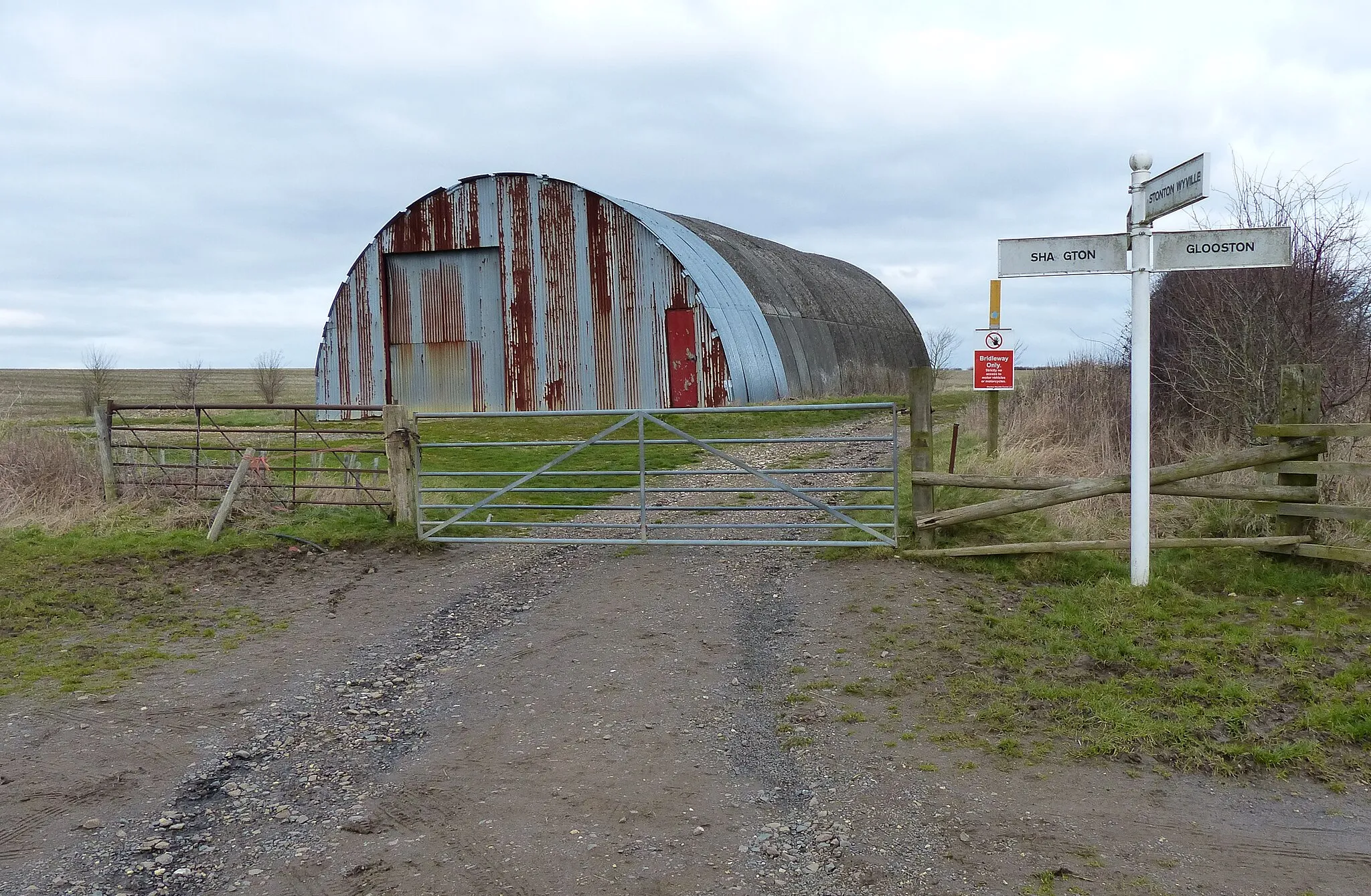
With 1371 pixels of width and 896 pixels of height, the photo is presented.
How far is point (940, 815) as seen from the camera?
16.1 feet

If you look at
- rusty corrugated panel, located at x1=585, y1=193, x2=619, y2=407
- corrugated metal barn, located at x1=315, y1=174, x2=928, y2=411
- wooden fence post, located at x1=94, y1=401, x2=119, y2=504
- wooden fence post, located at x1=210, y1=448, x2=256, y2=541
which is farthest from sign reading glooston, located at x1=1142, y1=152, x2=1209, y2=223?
rusty corrugated panel, located at x1=585, y1=193, x2=619, y2=407

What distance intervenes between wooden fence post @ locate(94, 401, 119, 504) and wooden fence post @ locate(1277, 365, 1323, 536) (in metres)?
13.1

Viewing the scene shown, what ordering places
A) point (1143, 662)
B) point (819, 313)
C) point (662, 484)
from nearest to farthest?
point (1143, 662)
point (662, 484)
point (819, 313)

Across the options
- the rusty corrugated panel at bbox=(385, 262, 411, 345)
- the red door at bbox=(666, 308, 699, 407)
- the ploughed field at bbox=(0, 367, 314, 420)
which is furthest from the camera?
the ploughed field at bbox=(0, 367, 314, 420)

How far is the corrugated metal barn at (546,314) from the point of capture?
75.4ft

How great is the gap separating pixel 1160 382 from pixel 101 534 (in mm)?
14104

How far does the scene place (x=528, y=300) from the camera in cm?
2397

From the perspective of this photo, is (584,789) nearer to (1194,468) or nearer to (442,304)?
(1194,468)

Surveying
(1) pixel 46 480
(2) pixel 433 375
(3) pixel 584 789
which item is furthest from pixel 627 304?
(3) pixel 584 789

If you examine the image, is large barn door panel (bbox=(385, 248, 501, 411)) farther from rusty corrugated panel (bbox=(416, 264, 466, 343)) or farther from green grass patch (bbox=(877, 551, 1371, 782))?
green grass patch (bbox=(877, 551, 1371, 782))

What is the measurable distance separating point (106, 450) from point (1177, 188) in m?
12.7

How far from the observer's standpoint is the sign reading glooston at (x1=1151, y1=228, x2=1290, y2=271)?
307 inches

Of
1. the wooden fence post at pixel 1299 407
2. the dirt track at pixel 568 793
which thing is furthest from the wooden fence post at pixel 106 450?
the wooden fence post at pixel 1299 407

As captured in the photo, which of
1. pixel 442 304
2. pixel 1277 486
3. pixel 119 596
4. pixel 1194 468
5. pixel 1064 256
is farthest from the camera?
pixel 442 304
